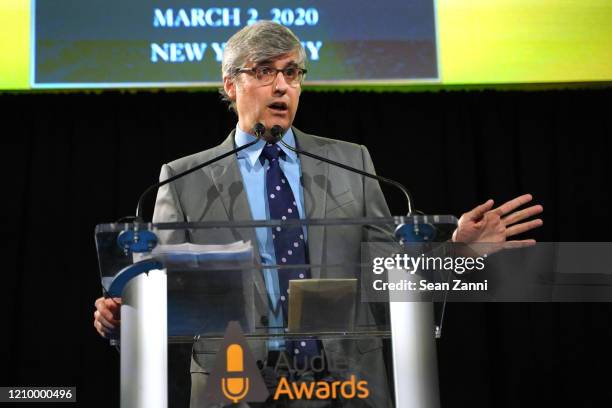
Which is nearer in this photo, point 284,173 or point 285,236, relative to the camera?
point 285,236

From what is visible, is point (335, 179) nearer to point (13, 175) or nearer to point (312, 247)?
point (312, 247)

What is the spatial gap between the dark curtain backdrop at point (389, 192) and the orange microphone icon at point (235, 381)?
2.46 m

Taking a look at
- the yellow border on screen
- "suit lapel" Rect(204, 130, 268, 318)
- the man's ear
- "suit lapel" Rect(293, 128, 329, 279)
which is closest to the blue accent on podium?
"suit lapel" Rect(204, 130, 268, 318)

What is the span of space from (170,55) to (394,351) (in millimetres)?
2442

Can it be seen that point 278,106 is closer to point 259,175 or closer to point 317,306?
point 259,175

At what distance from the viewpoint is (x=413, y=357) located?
5.21ft

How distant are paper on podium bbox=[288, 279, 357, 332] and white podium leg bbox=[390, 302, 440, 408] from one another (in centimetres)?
9

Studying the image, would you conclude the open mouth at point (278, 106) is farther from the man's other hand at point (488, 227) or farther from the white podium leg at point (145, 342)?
the white podium leg at point (145, 342)

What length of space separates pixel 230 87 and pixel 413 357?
121cm

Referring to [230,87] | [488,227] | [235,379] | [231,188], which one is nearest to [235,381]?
[235,379]

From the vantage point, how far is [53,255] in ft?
13.0

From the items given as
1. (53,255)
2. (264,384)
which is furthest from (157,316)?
(53,255)

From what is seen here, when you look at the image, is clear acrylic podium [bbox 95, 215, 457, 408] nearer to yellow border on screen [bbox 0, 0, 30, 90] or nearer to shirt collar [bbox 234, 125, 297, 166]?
shirt collar [bbox 234, 125, 297, 166]

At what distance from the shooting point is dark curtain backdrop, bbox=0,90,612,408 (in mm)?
3912
